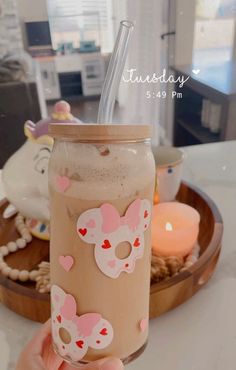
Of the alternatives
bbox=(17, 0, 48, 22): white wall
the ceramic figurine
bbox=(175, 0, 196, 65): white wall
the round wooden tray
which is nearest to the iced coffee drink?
the round wooden tray

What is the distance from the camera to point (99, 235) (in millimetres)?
248

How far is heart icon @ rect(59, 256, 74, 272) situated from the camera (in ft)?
0.85

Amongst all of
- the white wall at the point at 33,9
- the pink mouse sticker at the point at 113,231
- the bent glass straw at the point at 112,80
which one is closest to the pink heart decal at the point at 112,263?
the pink mouse sticker at the point at 113,231

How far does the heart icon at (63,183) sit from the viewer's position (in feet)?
0.81

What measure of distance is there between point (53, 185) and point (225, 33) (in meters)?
1.23

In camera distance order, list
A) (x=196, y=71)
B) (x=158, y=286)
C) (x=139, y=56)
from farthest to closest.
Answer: (x=196, y=71)
(x=139, y=56)
(x=158, y=286)

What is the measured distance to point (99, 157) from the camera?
9.5 inches

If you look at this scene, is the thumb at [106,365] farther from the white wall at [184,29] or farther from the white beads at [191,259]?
the white wall at [184,29]

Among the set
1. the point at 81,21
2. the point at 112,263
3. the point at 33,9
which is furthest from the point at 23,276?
the point at 81,21

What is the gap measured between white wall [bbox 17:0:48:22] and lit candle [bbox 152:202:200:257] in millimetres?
794

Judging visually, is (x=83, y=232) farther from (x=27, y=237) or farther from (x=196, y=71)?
(x=196, y=71)

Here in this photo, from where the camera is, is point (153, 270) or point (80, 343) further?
point (153, 270)

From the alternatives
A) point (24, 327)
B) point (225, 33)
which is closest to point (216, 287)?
point (24, 327)

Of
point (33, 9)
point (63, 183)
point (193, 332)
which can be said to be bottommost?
point (193, 332)
